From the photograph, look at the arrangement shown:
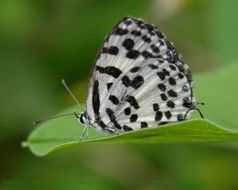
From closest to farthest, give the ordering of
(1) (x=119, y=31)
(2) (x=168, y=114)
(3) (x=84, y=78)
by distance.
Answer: (1) (x=119, y=31) → (2) (x=168, y=114) → (3) (x=84, y=78)

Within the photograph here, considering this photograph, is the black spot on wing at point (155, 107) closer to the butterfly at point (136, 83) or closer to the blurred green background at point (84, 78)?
the butterfly at point (136, 83)

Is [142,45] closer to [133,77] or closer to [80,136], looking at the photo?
[133,77]

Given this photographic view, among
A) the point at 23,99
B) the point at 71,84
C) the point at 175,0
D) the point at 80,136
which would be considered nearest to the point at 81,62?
the point at 71,84

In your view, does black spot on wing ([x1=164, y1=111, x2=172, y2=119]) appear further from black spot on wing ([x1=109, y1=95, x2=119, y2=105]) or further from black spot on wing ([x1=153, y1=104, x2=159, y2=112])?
black spot on wing ([x1=109, y1=95, x2=119, y2=105])

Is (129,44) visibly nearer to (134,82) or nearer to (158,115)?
(134,82)

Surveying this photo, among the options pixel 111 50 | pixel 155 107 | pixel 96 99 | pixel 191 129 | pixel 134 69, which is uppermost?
pixel 111 50

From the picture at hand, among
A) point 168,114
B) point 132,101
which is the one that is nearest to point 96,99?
point 132,101
